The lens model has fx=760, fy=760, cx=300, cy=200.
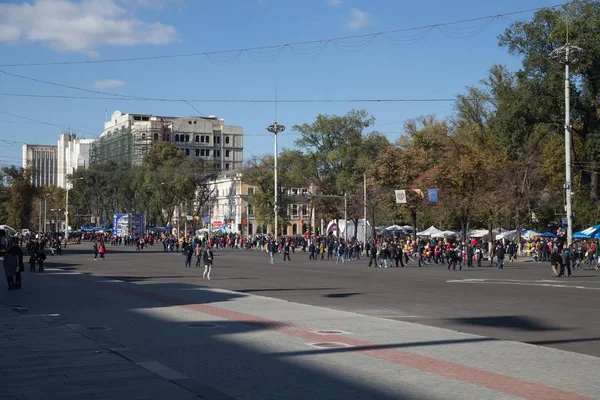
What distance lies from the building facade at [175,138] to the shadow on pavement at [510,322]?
137 m

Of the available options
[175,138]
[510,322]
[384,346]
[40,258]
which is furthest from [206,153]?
[384,346]

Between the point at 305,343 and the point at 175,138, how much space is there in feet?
498

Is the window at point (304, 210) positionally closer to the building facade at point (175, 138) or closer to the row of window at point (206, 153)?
the building facade at point (175, 138)

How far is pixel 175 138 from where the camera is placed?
16212 cm

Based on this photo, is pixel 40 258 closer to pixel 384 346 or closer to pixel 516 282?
pixel 516 282

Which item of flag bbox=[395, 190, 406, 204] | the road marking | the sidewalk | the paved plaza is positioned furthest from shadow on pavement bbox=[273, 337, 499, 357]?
flag bbox=[395, 190, 406, 204]

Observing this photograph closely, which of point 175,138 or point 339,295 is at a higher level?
point 175,138

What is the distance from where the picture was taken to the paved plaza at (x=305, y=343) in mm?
9648

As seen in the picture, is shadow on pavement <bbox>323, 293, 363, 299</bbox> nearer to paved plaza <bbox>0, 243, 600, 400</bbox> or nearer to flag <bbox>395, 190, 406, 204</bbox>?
paved plaza <bbox>0, 243, 600, 400</bbox>

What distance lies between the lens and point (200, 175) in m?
107

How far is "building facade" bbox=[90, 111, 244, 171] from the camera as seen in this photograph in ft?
508

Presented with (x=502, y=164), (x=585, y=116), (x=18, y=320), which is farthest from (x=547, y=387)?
(x=502, y=164)

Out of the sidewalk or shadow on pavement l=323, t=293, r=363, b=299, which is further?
shadow on pavement l=323, t=293, r=363, b=299

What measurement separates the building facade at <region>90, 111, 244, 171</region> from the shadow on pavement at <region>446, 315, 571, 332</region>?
137m
